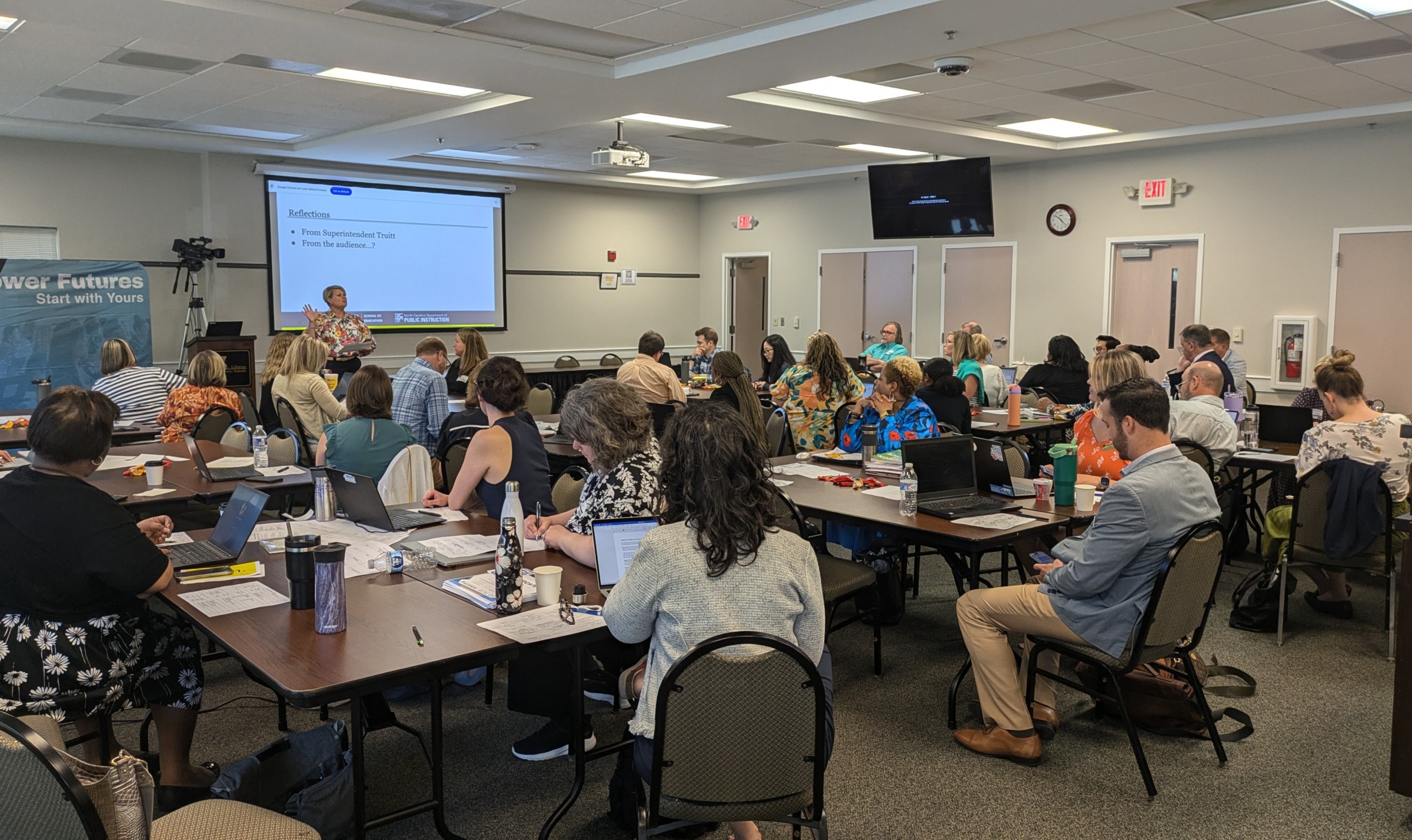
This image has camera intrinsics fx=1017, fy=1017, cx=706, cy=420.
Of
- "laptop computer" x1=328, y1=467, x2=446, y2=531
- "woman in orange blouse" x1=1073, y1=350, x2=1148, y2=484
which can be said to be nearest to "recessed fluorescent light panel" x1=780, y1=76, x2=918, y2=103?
"woman in orange blouse" x1=1073, y1=350, x2=1148, y2=484

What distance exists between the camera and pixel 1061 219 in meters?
10.8

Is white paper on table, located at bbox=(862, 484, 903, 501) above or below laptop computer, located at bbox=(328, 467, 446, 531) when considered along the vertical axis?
below

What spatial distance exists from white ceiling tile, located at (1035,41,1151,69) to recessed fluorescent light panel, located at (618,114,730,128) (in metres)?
3.01

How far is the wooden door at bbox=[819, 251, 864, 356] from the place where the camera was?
42.3 feet

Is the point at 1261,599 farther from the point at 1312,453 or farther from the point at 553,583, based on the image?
the point at 553,583

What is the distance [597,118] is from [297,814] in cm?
668

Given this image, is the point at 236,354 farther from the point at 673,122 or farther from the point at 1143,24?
the point at 1143,24

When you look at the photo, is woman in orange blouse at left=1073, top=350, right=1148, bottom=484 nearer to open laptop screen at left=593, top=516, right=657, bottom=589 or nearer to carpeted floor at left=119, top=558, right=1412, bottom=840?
carpeted floor at left=119, top=558, right=1412, bottom=840

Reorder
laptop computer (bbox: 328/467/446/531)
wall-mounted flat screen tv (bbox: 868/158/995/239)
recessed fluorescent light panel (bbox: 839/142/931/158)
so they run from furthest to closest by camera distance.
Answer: wall-mounted flat screen tv (bbox: 868/158/995/239), recessed fluorescent light panel (bbox: 839/142/931/158), laptop computer (bbox: 328/467/446/531)

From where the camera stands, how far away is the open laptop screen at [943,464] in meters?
4.16

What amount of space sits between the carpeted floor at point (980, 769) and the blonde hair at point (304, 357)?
250cm

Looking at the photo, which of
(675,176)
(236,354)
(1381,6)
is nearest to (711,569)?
(1381,6)

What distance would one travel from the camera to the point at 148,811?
1945 mm

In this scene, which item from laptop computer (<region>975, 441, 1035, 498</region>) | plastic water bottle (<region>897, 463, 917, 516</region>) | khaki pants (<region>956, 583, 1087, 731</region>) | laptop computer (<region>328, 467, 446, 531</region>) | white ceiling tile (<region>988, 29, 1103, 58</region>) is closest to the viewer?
khaki pants (<region>956, 583, 1087, 731</region>)
